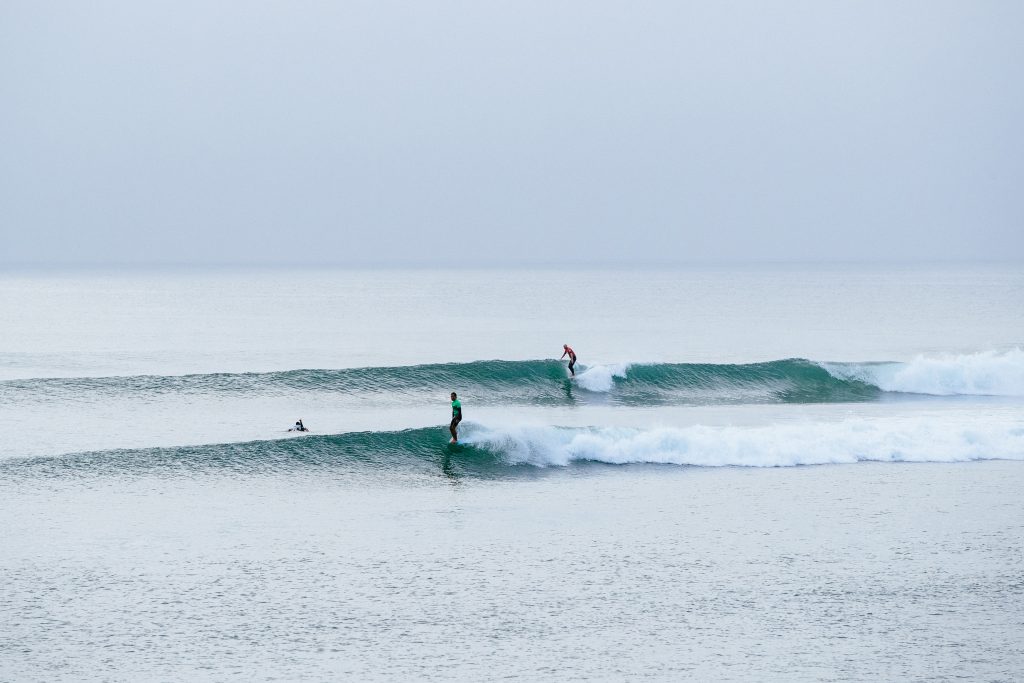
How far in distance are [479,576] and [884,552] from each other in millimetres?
6426

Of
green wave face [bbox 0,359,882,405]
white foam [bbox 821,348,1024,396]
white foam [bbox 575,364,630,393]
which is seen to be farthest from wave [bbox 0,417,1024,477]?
white foam [bbox 821,348,1024,396]

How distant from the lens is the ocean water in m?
11.8

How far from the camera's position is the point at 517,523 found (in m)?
17.4

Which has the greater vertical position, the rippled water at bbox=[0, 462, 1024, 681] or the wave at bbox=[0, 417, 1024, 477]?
the wave at bbox=[0, 417, 1024, 477]

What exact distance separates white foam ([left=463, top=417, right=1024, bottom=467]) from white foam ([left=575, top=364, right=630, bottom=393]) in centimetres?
922

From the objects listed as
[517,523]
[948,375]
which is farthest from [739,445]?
[948,375]

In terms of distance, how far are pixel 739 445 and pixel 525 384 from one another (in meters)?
11.1

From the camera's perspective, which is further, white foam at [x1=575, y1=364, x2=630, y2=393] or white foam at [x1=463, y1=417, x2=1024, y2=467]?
white foam at [x1=575, y1=364, x2=630, y2=393]

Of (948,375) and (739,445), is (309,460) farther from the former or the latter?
(948,375)

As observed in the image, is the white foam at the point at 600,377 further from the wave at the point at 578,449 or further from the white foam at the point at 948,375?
the wave at the point at 578,449

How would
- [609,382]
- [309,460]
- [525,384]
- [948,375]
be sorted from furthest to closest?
[948,375] → [609,382] → [525,384] → [309,460]

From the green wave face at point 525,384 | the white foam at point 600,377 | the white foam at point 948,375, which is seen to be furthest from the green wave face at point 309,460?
the white foam at point 948,375

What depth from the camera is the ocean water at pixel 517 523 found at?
11836mm

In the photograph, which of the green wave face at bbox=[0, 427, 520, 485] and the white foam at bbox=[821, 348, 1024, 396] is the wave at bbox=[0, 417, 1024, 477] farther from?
the white foam at bbox=[821, 348, 1024, 396]
